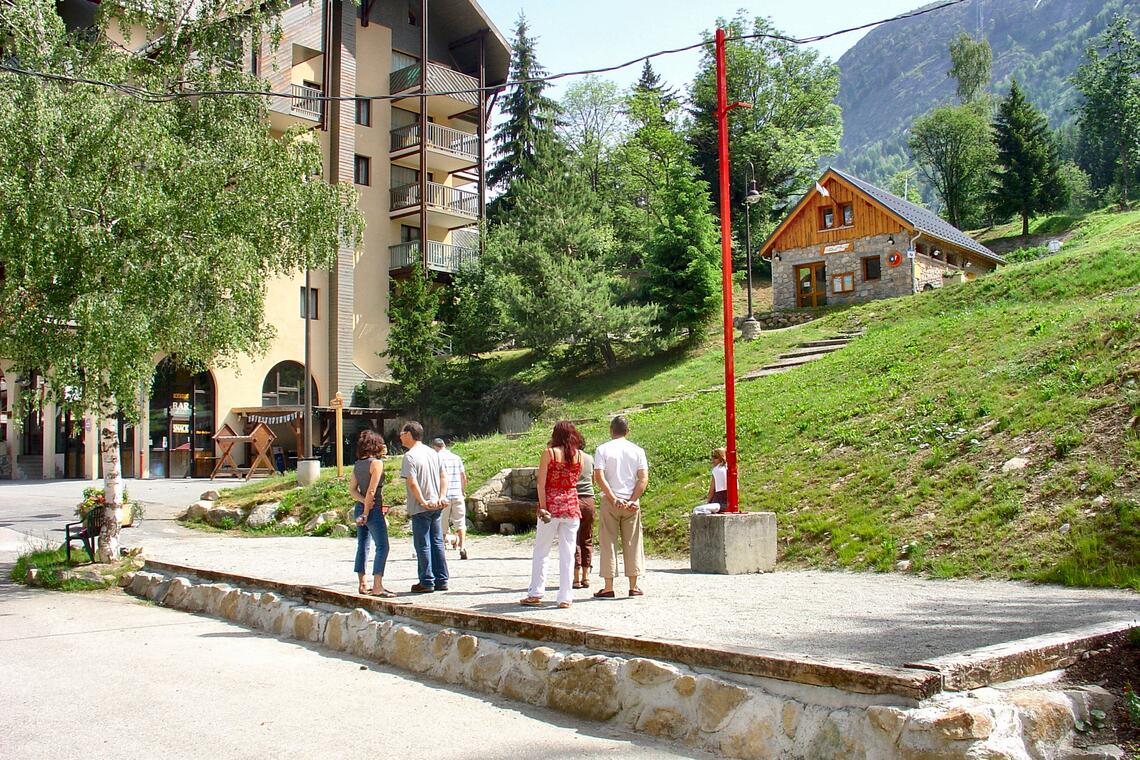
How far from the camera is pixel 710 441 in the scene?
1734cm

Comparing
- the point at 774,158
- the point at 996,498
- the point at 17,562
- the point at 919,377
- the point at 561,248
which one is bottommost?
the point at 17,562

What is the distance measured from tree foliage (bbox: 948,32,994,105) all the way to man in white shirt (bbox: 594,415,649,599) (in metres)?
86.4

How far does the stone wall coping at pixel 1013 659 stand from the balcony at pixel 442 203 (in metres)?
36.5

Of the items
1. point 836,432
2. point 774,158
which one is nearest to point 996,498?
point 836,432

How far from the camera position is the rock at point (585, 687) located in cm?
637

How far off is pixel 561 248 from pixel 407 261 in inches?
285

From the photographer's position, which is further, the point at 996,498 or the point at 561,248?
the point at 561,248

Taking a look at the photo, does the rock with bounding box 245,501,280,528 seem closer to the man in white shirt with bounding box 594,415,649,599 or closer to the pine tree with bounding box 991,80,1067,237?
the man in white shirt with bounding box 594,415,649,599

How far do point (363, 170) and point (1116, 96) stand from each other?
207 feet

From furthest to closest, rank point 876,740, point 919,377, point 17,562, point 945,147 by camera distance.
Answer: point 945,147
point 919,377
point 17,562
point 876,740

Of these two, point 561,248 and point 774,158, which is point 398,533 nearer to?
point 561,248

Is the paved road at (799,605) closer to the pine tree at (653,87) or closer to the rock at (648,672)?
the rock at (648,672)

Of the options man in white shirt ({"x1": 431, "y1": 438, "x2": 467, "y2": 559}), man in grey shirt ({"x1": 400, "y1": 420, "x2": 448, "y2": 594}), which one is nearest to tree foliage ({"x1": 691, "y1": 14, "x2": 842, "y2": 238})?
man in white shirt ({"x1": 431, "y1": 438, "x2": 467, "y2": 559})

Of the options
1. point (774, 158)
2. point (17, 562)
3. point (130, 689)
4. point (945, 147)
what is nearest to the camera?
point (130, 689)
